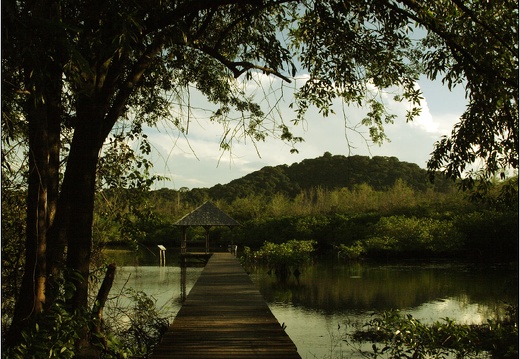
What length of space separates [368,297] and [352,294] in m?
0.58

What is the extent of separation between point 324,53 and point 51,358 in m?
4.00

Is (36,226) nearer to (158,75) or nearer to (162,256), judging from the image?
(158,75)

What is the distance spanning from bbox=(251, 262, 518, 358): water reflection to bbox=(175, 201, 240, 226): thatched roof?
1.96 meters

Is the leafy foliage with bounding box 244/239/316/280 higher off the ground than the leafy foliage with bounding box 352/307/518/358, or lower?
higher

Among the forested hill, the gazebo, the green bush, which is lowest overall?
the green bush

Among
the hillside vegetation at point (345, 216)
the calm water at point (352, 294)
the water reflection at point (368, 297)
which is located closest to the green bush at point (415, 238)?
the hillside vegetation at point (345, 216)

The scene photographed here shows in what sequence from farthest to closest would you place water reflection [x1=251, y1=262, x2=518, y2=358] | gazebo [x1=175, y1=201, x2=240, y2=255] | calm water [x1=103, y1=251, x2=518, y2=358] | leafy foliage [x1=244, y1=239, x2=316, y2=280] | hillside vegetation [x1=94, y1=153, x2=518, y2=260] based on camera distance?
gazebo [x1=175, y1=201, x2=240, y2=255] → leafy foliage [x1=244, y1=239, x2=316, y2=280] → hillside vegetation [x1=94, y1=153, x2=518, y2=260] → calm water [x1=103, y1=251, x2=518, y2=358] → water reflection [x1=251, y1=262, x2=518, y2=358]

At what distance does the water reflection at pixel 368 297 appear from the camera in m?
9.64

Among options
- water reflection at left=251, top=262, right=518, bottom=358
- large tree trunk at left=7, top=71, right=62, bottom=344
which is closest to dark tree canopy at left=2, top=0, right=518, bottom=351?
large tree trunk at left=7, top=71, right=62, bottom=344

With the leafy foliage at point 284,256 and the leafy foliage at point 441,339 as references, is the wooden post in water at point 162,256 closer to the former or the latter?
the leafy foliage at point 284,256

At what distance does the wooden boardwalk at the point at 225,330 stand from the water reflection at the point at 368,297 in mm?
1810

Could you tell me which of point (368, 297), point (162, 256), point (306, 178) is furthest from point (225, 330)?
point (306, 178)

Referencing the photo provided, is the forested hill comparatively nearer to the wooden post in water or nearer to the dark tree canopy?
the wooden post in water

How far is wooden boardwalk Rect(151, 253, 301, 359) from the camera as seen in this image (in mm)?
4023
